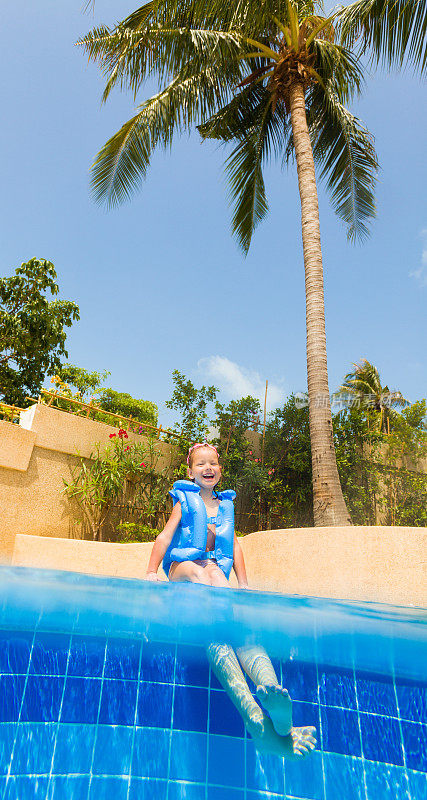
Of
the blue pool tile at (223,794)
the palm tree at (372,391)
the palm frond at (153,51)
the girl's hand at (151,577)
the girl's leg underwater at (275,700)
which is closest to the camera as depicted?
the girl's leg underwater at (275,700)

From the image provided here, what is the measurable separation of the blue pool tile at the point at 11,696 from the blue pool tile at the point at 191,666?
3.99 ft

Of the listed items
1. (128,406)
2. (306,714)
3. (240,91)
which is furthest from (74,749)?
(128,406)

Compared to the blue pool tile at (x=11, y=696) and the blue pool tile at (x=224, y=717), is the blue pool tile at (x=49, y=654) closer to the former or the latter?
the blue pool tile at (x=11, y=696)

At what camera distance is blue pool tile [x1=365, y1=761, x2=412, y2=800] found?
318 cm

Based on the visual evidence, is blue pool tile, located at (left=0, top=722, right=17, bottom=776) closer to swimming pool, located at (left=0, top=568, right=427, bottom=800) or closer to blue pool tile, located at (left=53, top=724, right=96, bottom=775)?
swimming pool, located at (left=0, top=568, right=427, bottom=800)

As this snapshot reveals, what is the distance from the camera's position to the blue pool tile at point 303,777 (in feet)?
10.7

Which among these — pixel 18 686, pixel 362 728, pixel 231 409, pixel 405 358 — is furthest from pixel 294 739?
pixel 405 358

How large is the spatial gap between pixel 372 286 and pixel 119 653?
46.7 ft

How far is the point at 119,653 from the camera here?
155 inches

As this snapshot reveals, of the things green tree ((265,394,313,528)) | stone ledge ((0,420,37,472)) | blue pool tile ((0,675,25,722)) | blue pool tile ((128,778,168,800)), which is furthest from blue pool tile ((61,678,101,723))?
green tree ((265,394,313,528))

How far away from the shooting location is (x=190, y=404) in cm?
1117

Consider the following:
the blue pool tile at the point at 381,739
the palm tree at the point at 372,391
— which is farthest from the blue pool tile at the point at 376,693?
the palm tree at the point at 372,391

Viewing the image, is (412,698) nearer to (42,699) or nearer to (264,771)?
(264,771)

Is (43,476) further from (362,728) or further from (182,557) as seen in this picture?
(362,728)
